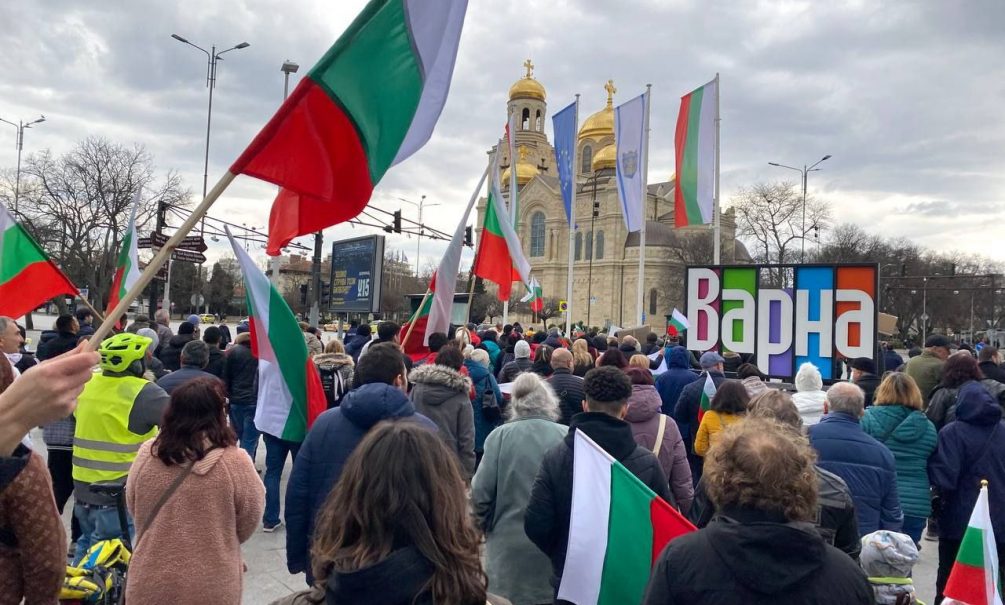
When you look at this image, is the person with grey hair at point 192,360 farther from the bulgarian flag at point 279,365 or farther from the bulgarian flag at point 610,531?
the bulgarian flag at point 610,531

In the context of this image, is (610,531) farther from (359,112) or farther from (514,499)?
(359,112)

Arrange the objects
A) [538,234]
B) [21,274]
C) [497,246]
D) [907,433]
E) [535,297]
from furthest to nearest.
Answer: [538,234], [535,297], [497,246], [21,274], [907,433]

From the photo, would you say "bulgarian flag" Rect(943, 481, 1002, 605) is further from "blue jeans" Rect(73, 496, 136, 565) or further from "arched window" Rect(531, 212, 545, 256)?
"arched window" Rect(531, 212, 545, 256)

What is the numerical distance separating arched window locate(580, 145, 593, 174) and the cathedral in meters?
0.11

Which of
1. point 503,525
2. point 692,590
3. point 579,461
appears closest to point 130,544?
point 503,525

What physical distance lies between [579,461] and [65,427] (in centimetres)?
444

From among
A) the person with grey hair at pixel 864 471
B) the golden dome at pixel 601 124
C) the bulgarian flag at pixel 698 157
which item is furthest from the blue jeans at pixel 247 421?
the golden dome at pixel 601 124

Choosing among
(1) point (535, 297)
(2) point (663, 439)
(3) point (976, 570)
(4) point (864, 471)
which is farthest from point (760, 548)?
(1) point (535, 297)

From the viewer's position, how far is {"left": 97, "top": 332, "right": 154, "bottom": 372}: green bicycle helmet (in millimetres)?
4082

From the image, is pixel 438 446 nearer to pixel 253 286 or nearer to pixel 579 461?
pixel 579 461

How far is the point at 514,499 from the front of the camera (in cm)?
363

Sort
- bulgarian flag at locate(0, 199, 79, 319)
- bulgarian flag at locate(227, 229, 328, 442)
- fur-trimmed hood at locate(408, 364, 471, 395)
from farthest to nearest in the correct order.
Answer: bulgarian flag at locate(0, 199, 79, 319) → fur-trimmed hood at locate(408, 364, 471, 395) → bulgarian flag at locate(227, 229, 328, 442)

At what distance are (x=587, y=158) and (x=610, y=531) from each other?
242 ft

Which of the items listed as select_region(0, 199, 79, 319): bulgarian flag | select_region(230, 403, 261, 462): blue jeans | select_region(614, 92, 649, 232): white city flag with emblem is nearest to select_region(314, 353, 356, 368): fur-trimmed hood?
select_region(230, 403, 261, 462): blue jeans
